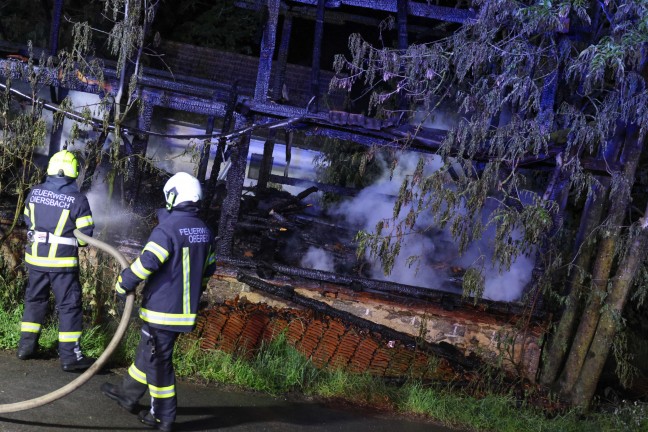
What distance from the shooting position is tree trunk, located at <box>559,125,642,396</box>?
7.16 m

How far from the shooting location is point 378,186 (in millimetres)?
12828

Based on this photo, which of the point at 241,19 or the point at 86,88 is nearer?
the point at 86,88

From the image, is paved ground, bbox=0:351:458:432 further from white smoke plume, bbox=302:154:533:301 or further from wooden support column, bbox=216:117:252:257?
wooden support column, bbox=216:117:252:257

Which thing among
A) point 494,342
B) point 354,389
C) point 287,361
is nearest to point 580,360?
point 494,342

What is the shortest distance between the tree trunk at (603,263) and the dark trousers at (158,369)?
4.61 meters

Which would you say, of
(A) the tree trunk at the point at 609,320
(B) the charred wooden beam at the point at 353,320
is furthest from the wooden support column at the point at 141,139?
(A) the tree trunk at the point at 609,320

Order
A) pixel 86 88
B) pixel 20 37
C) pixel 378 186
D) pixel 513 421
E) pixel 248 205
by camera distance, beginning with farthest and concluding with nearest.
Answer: pixel 20 37
pixel 378 186
pixel 248 205
pixel 86 88
pixel 513 421

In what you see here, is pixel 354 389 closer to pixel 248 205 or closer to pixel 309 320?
pixel 309 320

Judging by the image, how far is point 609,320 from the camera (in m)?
7.22

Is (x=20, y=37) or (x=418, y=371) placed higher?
(x=20, y=37)

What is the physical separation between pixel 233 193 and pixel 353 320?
6.93 feet

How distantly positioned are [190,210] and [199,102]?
3.33 metres

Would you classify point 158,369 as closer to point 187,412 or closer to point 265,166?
point 187,412

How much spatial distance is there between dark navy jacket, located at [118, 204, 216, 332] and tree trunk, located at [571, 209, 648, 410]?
4517 millimetres
